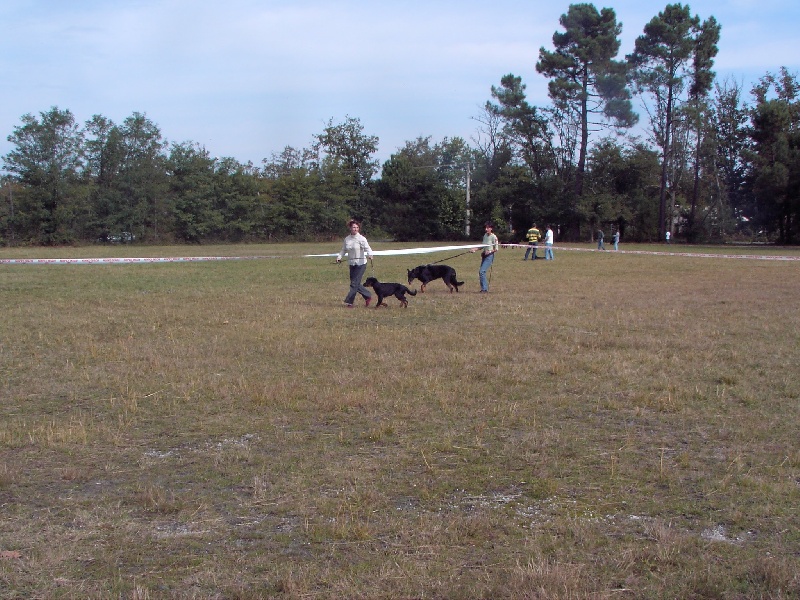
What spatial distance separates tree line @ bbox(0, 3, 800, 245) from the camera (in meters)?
55.5

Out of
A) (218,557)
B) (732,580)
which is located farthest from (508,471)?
(218,557)

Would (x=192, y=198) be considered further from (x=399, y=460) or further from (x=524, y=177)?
(x=399, y=460)

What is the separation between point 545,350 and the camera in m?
9.89

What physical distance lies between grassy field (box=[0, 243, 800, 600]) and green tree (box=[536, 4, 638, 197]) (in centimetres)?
4738

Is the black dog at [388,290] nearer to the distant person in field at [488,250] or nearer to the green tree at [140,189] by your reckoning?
the distant person in field at [488,250]

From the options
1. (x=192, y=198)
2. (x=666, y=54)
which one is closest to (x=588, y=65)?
(x=666, y=54)

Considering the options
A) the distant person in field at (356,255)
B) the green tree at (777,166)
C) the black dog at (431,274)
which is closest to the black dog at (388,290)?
the distant person in field at (356,255)

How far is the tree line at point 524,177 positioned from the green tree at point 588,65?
125mm

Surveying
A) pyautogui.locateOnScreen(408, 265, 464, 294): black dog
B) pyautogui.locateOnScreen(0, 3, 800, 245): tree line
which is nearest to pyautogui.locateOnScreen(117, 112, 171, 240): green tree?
pyautogui.locateOnScreen(0, 3, 800, 245): tree line

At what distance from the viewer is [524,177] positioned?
198 feet

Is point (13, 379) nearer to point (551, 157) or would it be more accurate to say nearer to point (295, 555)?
point (295, 555)

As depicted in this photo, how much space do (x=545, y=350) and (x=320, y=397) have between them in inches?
149

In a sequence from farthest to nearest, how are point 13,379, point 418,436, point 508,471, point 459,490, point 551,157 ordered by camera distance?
point 551,157
point 13,379
point 418,436
point 508,471
point 459,490

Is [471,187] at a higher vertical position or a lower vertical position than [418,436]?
higher
